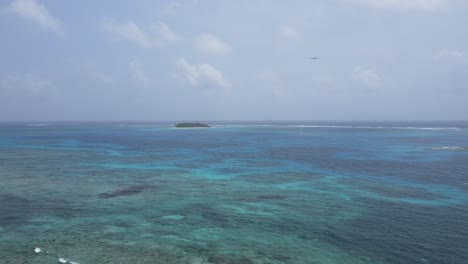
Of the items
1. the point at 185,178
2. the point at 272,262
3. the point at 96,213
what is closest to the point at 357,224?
the point at 272,262

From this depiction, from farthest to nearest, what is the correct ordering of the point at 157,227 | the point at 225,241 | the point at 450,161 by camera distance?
the point at 450,161 → the point at 157,227 → the point at 225,241

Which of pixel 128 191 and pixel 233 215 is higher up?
pixel 128 191

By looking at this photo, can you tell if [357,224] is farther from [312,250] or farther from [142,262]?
[142,262]

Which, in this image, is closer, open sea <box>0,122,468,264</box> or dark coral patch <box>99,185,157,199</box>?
open sea <box>0,122,468,264</box>

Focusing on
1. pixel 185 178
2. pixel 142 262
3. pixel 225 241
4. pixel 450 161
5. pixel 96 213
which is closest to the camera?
pixel 142 262

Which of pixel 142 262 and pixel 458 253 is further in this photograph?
pixel 458 253

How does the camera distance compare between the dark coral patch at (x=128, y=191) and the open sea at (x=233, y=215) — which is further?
the dark coral patch at (x=128, y=191)

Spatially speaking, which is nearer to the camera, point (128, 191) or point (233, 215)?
point (233, 215)

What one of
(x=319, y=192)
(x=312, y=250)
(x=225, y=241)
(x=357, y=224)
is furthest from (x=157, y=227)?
(x=319, y=192)

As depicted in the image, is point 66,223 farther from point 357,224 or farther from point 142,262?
point 357,224
